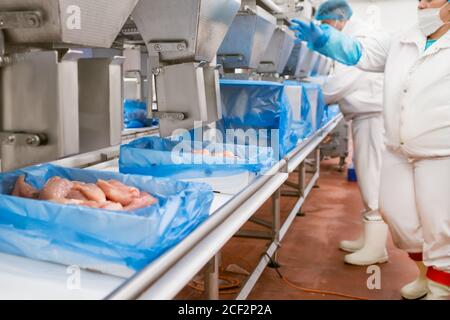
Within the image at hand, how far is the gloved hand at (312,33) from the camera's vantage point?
2717 mm

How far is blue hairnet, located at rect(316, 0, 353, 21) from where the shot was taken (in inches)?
148

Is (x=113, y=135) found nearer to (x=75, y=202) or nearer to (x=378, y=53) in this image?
(x=75, y=202)

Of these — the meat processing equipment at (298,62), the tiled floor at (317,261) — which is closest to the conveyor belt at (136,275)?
the tiled floor at (317,261)

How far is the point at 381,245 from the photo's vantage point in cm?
353

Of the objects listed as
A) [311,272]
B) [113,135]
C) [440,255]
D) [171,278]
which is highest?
[113,135]

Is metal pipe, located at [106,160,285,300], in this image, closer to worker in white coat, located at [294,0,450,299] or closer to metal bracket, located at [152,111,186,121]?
metal bracket, located at [152,111,186,121]

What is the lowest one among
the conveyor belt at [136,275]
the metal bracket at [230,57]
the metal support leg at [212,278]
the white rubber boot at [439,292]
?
the white rubber boot at [439,292]

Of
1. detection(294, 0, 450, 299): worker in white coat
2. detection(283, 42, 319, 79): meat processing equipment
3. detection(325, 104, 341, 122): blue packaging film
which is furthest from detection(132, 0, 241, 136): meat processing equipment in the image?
detection(325, 104, 341, 122): blue packaging film

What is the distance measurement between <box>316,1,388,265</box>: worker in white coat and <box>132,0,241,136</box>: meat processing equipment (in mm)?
1980

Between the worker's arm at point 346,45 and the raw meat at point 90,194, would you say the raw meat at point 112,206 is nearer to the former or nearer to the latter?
the raw meat at point 90,194
